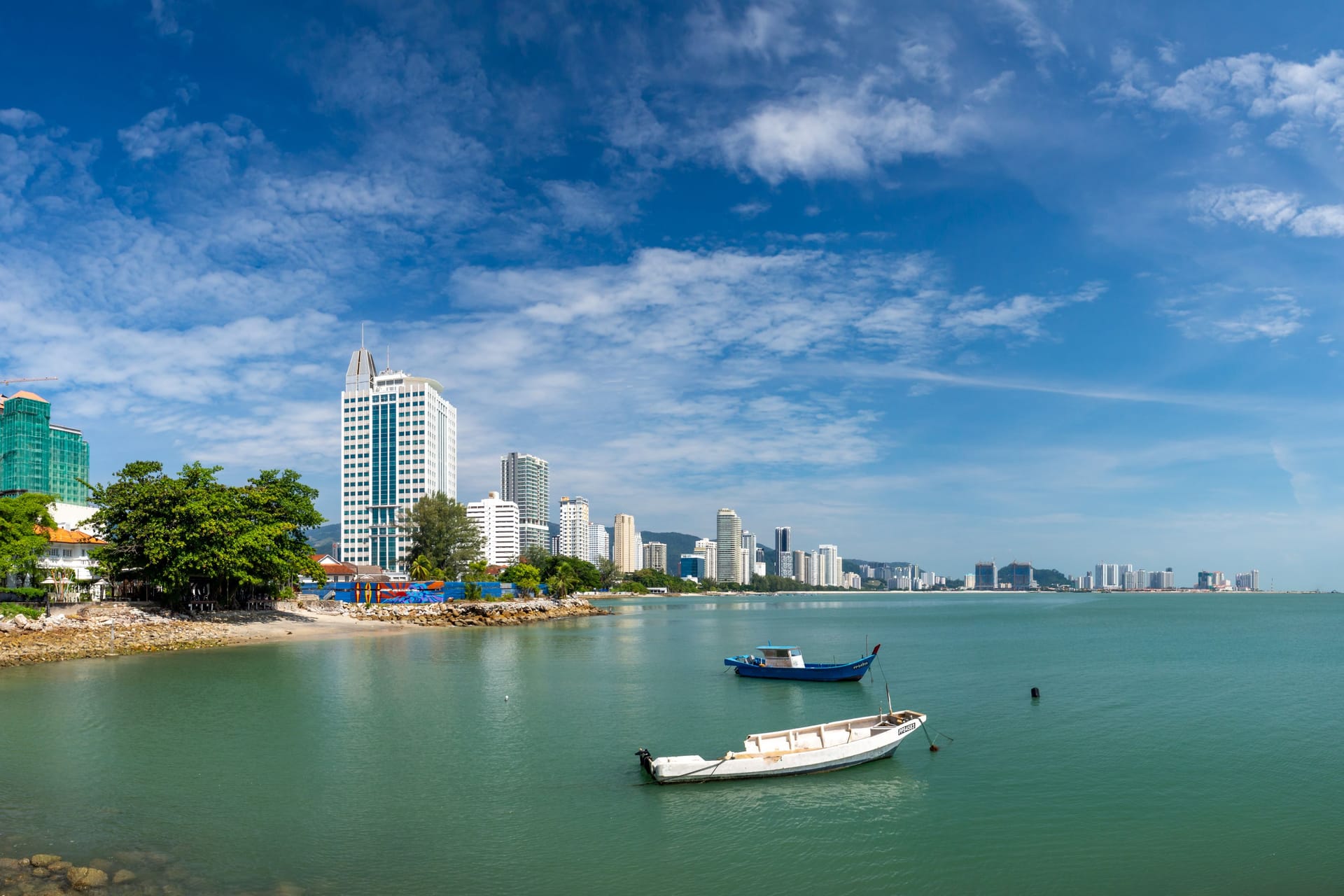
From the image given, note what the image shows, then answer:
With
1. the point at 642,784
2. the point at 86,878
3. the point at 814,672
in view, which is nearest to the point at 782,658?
the point at 814,672

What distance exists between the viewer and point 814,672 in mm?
39094

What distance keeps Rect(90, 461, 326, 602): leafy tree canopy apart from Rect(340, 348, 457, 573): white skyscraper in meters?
93.4

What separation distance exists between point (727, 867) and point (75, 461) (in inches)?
7157

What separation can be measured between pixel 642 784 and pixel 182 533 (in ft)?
147

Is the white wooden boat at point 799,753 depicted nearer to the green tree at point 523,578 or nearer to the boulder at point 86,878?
the boulder at point 86,878

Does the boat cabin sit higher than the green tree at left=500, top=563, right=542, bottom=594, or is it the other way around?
the boat cabin

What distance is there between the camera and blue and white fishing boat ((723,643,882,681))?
38.6 meters

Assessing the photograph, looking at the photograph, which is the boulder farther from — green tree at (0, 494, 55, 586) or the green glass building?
the green glass building

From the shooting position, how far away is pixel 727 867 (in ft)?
49.1

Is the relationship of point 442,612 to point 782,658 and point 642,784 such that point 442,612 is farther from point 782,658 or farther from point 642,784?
point 642,784

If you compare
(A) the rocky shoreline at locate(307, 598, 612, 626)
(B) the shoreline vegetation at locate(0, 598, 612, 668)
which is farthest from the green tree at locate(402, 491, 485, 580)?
(B) the shoreline vegetation at locate(0, 598, 612, 668)

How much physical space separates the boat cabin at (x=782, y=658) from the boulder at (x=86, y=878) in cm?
3005

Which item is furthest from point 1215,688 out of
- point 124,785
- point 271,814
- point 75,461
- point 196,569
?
point 75,461

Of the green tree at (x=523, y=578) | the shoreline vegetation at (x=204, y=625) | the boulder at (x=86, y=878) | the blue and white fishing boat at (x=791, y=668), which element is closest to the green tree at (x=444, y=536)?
the green tree at (x=523, y=578)
